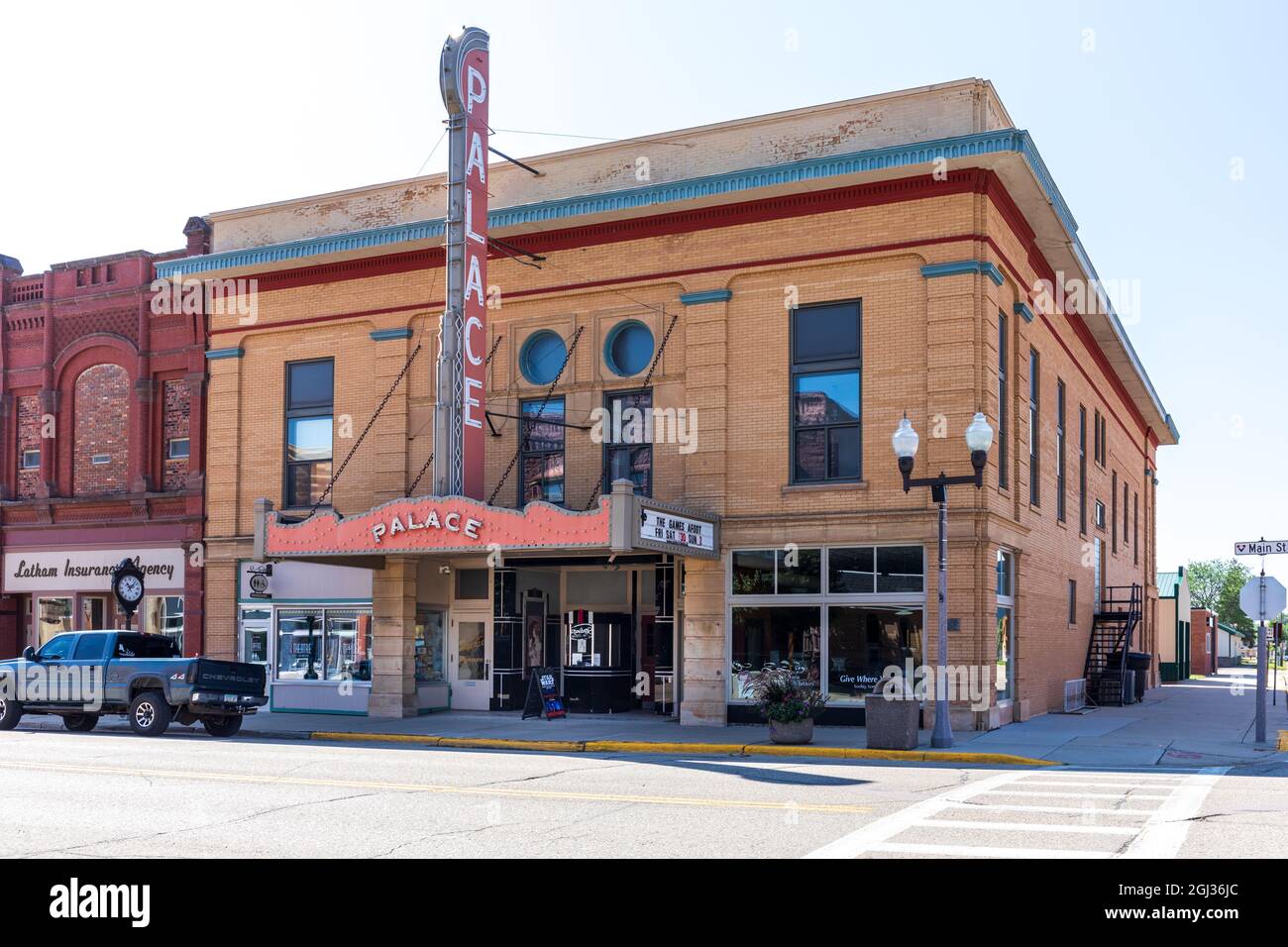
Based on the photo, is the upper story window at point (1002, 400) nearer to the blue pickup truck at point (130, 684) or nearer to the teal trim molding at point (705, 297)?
the teal trim molding at point (705, 297)

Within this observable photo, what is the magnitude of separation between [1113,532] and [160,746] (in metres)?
27.6

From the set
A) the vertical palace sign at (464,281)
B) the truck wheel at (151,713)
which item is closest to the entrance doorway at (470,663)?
the vertical palace sign at (464,281)

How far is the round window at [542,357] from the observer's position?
25.9 meters

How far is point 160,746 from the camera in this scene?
2000cm

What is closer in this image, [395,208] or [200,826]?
[200,826]

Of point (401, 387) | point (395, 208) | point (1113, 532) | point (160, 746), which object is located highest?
point (395, 208)

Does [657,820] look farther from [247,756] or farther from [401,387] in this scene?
[401,387]

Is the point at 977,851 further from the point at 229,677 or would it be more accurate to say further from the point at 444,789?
the point at 229,677

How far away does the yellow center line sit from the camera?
41.8 feet

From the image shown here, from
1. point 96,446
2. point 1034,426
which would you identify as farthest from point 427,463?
point 1034,426

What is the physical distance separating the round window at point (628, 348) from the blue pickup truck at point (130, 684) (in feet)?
28.3

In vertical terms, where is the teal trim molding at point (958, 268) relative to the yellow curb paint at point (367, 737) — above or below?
above
